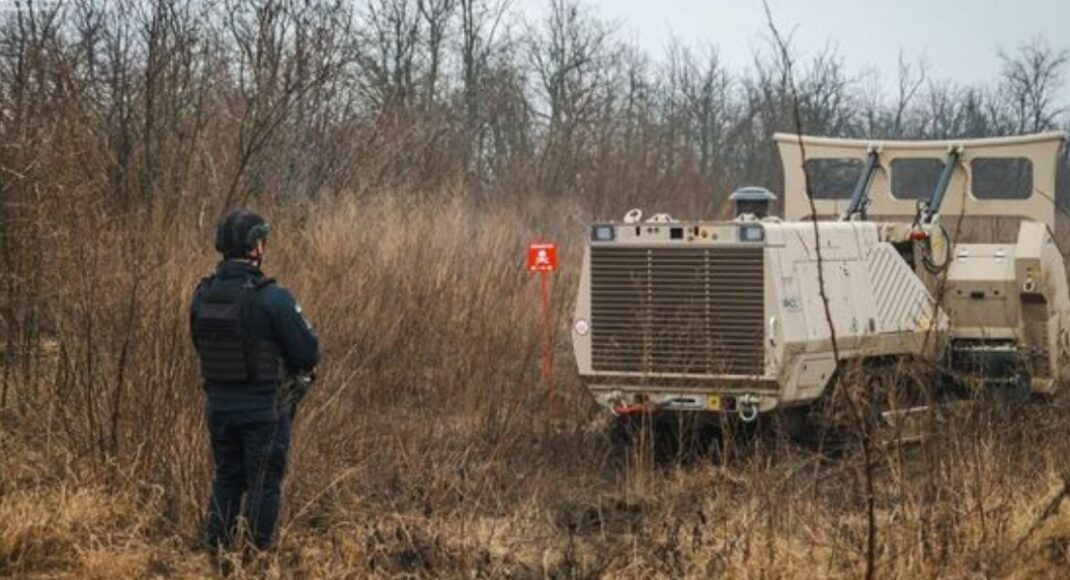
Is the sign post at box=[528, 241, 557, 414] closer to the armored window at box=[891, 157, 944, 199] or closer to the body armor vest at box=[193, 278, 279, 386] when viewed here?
the armored window at box=[891, 157, 944, 199]

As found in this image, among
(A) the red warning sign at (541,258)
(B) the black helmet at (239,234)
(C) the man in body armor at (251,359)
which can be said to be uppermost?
(B) the black helmet at (239,234)

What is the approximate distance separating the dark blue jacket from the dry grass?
2.61ft

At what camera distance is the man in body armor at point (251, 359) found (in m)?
7.37

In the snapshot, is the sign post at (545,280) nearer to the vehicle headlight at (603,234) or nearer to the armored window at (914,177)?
the vehicle headlight at (603,234)

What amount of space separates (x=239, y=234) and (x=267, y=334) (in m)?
0.52

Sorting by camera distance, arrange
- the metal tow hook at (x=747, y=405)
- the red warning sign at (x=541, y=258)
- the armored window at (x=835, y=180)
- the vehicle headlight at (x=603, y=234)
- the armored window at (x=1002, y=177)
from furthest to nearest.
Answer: the armored window at (x=835, y=180), the red warning sign at (x=541, y=258), the armored window at (x=1002, y=177), the vehicle headlight at (x=603, y=234), the metal tow hook at (x=747, y=405)

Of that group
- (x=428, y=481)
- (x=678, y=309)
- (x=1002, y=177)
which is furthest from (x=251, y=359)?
(x=1002, y=177)

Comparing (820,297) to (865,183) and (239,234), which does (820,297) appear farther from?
(239,234)

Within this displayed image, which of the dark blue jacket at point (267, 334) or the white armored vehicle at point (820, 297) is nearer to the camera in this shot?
the dark blue jacket at point (267, 334)

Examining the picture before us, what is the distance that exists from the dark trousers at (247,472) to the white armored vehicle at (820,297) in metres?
3.95

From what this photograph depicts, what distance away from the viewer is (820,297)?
10.4 m

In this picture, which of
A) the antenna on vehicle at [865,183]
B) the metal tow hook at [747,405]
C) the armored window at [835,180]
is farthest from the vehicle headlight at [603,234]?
the armored window at [835,180]

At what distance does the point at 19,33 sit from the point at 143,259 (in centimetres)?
244

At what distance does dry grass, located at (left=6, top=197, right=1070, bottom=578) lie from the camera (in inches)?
291
